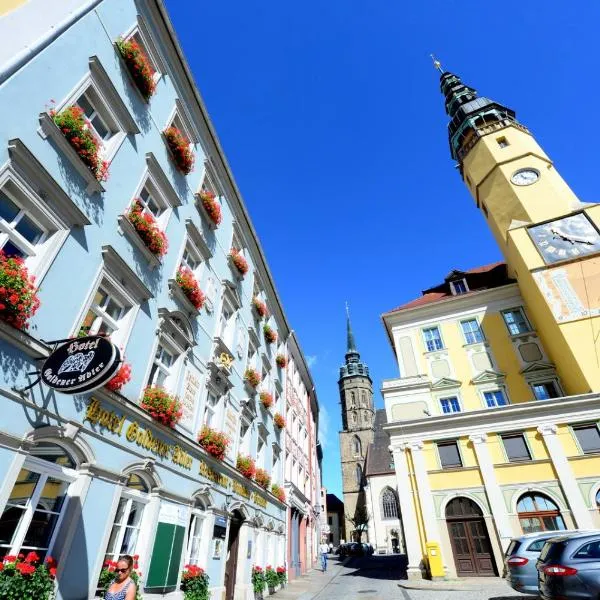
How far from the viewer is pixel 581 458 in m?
18.2

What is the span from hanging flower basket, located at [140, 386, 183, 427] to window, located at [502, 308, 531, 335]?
895 inches

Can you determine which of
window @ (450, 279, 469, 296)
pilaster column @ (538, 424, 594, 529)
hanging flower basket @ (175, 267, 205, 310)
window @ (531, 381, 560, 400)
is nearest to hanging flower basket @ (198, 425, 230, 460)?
hanging flower basket @ (175, 267, 205, 310)

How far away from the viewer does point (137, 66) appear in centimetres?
1033

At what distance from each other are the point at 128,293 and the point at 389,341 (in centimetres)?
2674

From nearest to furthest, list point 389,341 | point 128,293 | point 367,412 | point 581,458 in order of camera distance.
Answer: point 128,293, point 581,458, point 389,341, point 367,412

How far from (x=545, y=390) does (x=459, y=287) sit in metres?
9.73

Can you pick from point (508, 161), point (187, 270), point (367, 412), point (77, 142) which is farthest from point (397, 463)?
point (367, 412)

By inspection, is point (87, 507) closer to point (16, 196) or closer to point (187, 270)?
point (16, 196)

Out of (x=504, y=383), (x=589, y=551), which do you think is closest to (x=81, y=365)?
(x=589, y=551)

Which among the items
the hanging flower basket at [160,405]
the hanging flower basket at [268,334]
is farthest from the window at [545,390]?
the hanging flower basket at [160,405]

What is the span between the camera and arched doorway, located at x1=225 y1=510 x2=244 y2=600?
12766 millimetres

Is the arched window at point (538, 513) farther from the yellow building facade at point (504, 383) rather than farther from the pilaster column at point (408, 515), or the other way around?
the pilaster column at point (408, 515)

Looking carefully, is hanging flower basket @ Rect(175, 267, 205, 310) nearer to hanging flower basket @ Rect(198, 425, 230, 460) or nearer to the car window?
hanging flower basket @ Rect(198, 425, 230, 460)

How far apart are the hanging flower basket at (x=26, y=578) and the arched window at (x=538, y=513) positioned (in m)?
20.1
